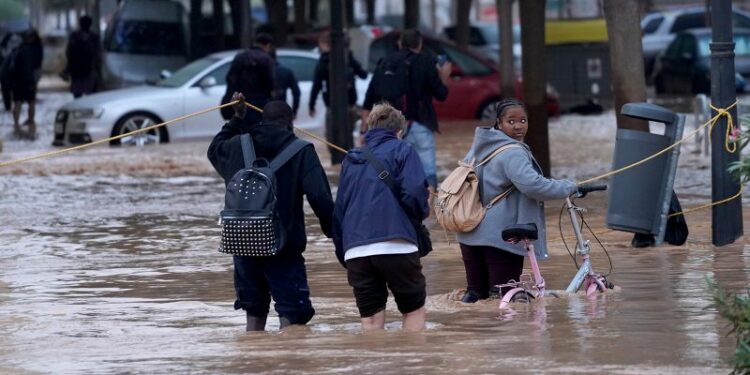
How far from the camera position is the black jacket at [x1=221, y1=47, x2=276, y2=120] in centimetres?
1509

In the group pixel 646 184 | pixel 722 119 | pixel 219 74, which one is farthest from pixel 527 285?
pixel 219 74

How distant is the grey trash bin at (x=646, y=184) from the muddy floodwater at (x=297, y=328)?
0.22m

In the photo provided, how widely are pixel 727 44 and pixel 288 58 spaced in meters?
13.5

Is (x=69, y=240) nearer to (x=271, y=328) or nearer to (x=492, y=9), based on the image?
(x=271, y=328)

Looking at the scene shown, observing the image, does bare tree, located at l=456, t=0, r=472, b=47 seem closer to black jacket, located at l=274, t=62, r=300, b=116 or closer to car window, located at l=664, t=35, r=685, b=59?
car window, located at l=664, t=35, r=685, b=59

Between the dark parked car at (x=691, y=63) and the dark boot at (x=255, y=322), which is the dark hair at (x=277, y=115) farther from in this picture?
the dark parked car at (x=691, y=63)

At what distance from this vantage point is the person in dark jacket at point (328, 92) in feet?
64.1

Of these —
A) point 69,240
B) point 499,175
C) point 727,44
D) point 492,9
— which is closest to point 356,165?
point 499,175

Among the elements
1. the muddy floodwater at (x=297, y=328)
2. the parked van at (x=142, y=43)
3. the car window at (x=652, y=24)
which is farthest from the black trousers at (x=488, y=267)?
the car window at (x=652, y=24)

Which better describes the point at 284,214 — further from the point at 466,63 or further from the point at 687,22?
the point at 687,22

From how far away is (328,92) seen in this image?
67.6 feet

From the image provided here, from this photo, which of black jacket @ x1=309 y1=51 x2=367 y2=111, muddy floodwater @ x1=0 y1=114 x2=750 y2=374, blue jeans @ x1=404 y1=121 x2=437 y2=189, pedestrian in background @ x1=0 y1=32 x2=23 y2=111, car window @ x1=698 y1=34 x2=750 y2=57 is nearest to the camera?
muddy floodwater @ x1=0 y1=114 x2=750 y2=374

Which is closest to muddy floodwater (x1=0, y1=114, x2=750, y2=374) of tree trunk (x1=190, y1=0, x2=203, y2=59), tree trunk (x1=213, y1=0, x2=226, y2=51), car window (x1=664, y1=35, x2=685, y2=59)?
tree trunk (x1=190, y1=0, x2=203, y2=59)

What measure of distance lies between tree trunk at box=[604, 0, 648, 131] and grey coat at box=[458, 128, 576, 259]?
5.36 meters
